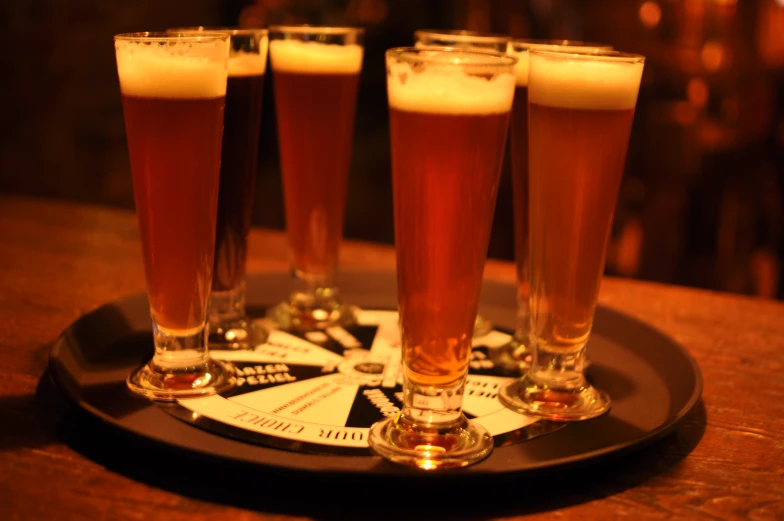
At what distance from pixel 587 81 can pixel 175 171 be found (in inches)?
17.6

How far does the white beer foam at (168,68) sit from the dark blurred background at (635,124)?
7.99ft

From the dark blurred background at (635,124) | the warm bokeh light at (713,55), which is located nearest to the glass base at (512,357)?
the dark blurred background at (635,124)

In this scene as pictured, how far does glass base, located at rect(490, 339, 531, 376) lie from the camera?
1.11 metres

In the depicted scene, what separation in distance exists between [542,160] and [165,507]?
53 cm

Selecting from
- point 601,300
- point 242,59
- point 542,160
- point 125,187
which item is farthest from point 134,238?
point 125,187

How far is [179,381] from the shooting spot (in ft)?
3.22

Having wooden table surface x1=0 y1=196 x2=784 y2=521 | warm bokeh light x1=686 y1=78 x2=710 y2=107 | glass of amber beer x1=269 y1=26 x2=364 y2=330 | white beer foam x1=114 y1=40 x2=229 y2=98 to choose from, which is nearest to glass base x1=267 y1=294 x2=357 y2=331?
glass of amber beer x1=269 y1=26 x2=364 y2=330

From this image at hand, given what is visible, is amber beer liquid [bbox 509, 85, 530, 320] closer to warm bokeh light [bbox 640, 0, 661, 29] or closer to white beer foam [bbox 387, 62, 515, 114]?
white beer foam [bbox 387, 62, 515, 114]

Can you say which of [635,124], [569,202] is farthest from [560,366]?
[635,124]

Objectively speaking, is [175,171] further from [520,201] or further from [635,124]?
[635,124]

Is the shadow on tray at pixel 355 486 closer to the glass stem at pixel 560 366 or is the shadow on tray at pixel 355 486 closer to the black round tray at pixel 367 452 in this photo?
the black round tray at pixel 367 452

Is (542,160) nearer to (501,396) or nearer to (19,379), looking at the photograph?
(501,396)

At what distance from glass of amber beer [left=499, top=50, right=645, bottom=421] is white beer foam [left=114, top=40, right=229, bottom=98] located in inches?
13.8

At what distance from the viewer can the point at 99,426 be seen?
0.83 meters
